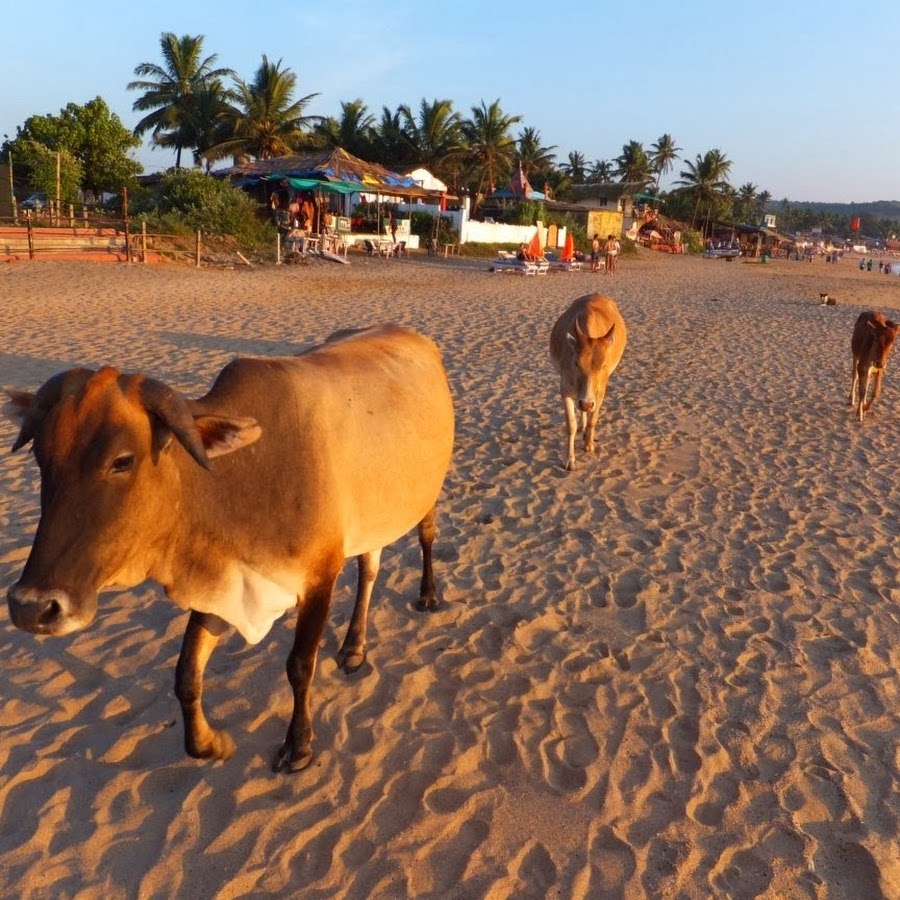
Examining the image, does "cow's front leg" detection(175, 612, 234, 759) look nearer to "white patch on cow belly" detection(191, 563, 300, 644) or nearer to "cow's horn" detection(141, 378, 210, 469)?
"white patch on cow belly" detection(191, 563, 300, 644)

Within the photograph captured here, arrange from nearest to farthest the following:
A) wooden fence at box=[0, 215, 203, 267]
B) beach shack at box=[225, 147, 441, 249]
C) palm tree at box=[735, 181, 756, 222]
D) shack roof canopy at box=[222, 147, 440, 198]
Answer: wooden fence at box=[0, 215, 203, 267] < shack roof canopy at box=[222, 147, 440, 198] < beach shack at box=[225, 147, 441, 249] < palm tree at box=[735, 181, 756, 222]

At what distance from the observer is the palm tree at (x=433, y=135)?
40094 millimetres

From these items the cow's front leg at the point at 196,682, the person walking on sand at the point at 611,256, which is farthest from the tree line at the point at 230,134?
the cow's front leg at the point at 196,682

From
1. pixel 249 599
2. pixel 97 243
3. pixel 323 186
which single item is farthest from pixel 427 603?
pixel 323 186

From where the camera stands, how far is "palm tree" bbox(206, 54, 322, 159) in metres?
35.5

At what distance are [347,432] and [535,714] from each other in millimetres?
1570

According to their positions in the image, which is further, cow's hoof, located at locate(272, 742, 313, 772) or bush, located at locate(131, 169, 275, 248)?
bush, located at locate(131, 169, 275, 248)

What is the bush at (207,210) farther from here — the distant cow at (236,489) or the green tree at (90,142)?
the distant cow at (236,489)

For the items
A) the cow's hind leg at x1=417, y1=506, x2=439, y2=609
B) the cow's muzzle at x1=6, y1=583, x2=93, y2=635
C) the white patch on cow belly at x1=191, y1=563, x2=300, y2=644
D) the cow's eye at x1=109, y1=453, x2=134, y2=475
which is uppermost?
the cow's eye at x1=109, y1=453, x2=134, y2=475

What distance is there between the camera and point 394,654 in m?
3.64

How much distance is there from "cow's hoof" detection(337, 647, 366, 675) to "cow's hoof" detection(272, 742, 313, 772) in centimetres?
62

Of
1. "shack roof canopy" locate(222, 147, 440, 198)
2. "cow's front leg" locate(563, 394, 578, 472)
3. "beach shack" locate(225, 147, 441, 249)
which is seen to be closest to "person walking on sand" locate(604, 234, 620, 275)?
"beach shack" locate(225, 147, 441, 249)

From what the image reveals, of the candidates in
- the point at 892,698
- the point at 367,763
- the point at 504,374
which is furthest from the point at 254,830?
the point at 504,374

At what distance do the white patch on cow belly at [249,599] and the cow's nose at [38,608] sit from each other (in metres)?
0.59
